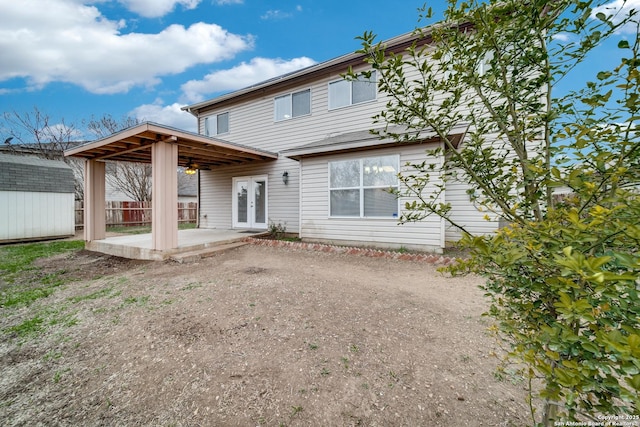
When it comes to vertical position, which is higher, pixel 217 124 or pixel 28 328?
pixel 217 124

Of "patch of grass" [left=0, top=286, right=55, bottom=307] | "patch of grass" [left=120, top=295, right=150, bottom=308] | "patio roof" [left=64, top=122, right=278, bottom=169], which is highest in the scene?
"patio roof" [left=64, top=122, right=278, bottom=169]

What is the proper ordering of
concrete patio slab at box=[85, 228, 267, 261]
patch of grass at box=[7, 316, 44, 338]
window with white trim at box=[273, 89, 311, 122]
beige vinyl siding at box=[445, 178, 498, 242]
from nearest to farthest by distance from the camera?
patch of grass at box=[7, 316, 44, 338]
concrete patio slab at box=[85, 228, 267, 261]
beige vinyl siding at box=[445, 178, 498, 242]
window with white trim at box=[273, 89, 311, 122]

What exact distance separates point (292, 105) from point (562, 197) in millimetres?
9484

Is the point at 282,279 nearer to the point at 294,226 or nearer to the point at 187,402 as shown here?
the point at 187,402

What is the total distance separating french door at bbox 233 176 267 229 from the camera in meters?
9.99

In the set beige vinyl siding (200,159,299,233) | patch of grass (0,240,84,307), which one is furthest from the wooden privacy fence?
beige vinyl siding (200,159,299,233)

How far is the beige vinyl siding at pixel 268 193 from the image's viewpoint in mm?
9258

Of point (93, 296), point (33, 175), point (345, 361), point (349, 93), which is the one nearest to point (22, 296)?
point (93, 296)

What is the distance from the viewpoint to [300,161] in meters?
7.97

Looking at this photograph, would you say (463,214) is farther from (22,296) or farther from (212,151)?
(22,296)

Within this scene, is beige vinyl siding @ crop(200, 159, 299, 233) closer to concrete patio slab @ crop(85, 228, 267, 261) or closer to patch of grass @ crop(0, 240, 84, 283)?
concrete patio slab @ crop(85, 228, 267, 261)

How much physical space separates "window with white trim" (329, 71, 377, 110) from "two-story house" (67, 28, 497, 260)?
0.03 metres

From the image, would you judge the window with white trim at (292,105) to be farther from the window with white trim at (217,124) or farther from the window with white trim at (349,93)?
the window with white trim at (217,124)

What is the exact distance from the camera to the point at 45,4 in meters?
10.9
